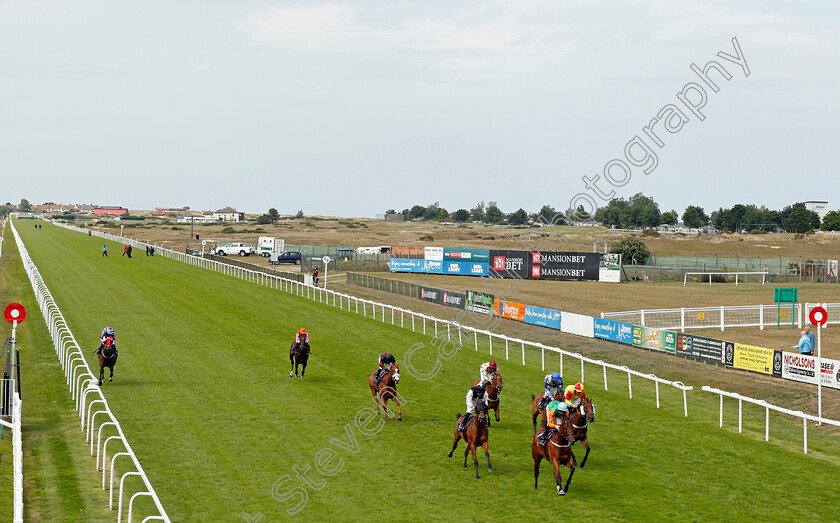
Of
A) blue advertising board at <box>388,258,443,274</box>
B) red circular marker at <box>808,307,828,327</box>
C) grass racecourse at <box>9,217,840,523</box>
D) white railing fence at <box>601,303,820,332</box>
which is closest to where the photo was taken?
grass racecourse at <box>9,217,840,523</box>

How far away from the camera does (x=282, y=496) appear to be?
42.8ft

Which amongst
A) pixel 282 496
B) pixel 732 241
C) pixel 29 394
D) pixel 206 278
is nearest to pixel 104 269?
pixel 206 278

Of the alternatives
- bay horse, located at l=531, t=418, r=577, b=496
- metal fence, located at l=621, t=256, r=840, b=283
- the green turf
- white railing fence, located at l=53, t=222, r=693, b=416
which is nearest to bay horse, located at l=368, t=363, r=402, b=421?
bay horse, located at l=531, t=418, r=577, b=496

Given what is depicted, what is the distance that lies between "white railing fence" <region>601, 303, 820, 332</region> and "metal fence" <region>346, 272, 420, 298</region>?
14383 mm

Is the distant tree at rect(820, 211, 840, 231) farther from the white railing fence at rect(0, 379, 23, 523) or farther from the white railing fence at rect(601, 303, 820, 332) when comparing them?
the white railing fence at rect(0, 379, 23, 523)

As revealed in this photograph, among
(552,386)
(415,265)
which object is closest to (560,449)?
(552,386)

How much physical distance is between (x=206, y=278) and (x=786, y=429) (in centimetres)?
3997

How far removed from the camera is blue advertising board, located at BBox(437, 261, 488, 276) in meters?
66.8

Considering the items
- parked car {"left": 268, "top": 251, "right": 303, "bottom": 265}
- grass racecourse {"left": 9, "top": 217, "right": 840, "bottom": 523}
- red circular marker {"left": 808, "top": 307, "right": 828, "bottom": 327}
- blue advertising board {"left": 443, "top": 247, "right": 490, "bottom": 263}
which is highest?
red circular marker {"left": 808, "top": 307, "right": 828, "bottom": 327}

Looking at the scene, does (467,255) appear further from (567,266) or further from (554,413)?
(554,413)

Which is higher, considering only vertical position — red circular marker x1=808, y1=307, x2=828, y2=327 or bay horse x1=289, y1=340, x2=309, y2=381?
red circular marker x1=808, y1=307, x2=828, y2=327

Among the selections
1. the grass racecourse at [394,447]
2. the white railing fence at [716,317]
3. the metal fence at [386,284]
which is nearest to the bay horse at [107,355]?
the grass racecourse at [394,447]

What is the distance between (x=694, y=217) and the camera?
19200cm

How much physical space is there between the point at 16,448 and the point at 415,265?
179 ft
